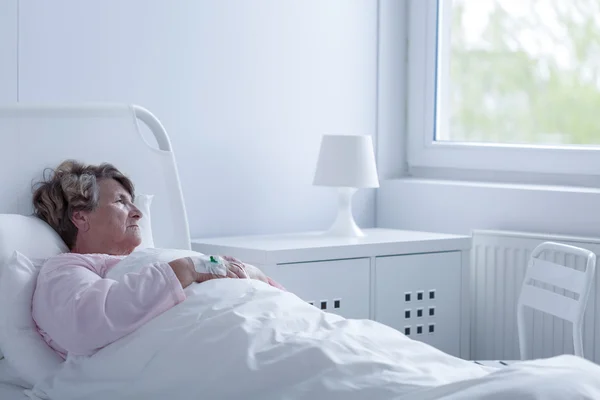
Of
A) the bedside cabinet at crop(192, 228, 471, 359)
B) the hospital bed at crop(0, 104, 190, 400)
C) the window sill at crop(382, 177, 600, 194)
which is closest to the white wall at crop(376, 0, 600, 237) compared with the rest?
the window sill at crop(382, 177, 600, 194)

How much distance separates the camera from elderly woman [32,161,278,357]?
1.96 metres

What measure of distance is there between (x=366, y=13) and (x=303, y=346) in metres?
2.01

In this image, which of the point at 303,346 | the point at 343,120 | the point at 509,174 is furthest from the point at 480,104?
the point at 303,346

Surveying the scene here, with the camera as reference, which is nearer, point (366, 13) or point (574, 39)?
point (574, 39)

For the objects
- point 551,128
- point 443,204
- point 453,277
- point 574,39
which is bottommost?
point 453,277

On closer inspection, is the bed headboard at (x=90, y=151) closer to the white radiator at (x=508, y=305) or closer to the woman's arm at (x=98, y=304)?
the woman's arm at (x=98, y=304)

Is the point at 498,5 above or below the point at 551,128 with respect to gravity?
above

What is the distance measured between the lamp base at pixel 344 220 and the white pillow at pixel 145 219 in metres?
0.80

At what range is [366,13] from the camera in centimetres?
352

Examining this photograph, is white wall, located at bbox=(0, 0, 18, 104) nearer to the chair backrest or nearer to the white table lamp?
the white table lamp

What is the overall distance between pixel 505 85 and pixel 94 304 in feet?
6.46

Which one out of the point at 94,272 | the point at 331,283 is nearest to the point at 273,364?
the point at 94,272

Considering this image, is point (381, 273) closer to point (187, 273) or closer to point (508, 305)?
point (508, 305)

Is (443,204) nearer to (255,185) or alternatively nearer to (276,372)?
(255,185)
